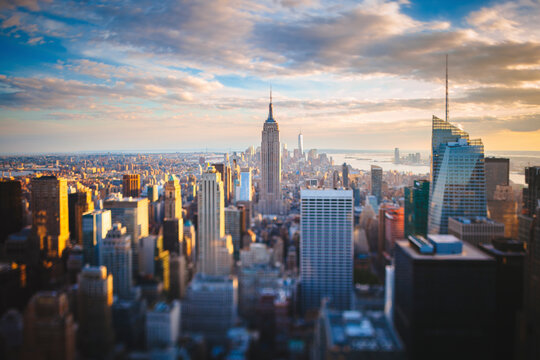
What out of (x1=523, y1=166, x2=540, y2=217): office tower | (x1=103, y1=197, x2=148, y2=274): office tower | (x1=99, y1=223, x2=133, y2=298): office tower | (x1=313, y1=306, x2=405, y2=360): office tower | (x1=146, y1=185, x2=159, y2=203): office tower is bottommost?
(x1=313, y1=306, x2=405, y2=360): office tower

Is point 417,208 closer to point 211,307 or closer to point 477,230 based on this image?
point 477,230

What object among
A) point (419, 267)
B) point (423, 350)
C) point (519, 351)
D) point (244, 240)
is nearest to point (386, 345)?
point (423, 350)

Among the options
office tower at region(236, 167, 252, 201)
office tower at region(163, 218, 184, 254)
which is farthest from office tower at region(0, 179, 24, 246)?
office tower at region(236, 167, 252, 201)

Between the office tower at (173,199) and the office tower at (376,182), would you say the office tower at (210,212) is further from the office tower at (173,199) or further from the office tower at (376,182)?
the office tower at (376,182)

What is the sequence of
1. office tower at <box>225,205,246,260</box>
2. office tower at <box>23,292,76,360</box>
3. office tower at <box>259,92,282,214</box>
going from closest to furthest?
office tower at <box>23,292,76,360</box> < office tower at <box>225,205,246,260</box> < office tower at <box>259,92,282,214</box>

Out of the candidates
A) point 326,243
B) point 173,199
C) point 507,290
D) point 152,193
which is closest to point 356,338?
point 507,290

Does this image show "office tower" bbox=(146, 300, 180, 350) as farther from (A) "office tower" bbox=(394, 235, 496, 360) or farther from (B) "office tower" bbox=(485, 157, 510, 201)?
(B) "office tower" bbox=(485, 157, 510, 201)
